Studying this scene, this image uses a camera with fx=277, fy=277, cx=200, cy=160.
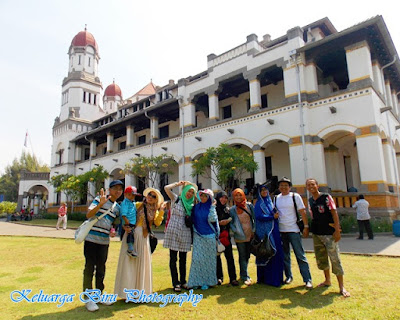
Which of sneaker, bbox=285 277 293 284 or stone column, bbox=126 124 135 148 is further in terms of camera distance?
stone column, bbox=126 124 135 148

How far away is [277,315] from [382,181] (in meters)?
10.6

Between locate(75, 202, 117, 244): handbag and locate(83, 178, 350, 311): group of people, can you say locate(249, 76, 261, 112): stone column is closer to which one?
locate(83, 178, 350, 311): group of people

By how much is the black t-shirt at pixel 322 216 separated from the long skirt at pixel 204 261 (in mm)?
1749

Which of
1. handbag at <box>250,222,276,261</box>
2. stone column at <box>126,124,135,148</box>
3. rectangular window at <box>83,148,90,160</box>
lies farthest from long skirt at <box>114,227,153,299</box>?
rectangular window at <box>83,148,90,160</box>

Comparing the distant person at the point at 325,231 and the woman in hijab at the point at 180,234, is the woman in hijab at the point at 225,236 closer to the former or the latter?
the woman in hijab at the point at 180,234

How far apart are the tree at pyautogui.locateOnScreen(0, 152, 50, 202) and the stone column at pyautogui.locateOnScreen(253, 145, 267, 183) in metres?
48.5

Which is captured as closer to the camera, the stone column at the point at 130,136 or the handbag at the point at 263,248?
the handbag at the point at 263,248

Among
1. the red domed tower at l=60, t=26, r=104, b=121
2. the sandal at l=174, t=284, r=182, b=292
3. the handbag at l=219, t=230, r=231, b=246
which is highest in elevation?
the red domed tower at l=60, t=26, r=104, b=121

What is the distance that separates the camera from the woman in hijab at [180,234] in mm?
4777

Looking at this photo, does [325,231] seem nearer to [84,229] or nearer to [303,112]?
[84,229]

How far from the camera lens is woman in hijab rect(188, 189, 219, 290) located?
189 inches

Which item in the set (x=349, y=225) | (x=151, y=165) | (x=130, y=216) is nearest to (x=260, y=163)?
(x=349, y=225)

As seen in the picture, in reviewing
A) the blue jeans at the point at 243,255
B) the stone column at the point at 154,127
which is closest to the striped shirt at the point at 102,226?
the blue jeans at the point at 243,255

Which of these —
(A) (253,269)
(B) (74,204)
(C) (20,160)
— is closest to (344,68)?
(A) (253,269)
